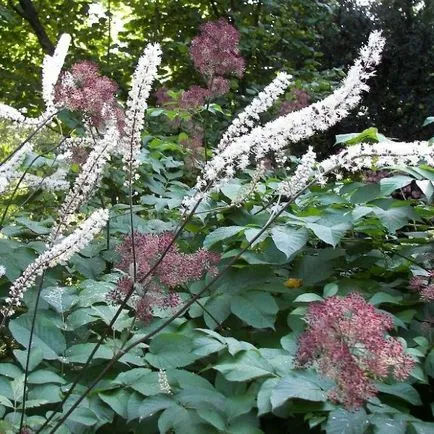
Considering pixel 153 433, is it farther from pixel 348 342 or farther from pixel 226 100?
pixel 226 100

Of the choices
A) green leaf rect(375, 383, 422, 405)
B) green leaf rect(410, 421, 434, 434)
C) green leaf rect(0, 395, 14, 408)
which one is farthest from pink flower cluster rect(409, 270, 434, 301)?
green leaf rect(0, 395, 14, 408)

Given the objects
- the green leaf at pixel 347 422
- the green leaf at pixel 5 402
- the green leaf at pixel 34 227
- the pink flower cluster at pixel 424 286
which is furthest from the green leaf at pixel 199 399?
the green leaf at pixel 34 227

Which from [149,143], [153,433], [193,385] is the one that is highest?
[149,143]

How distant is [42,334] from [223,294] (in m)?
0.56

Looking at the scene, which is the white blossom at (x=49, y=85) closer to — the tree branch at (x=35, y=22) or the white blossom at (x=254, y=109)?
the white blossom at (x=254, y=109)

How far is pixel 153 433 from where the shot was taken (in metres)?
1.71

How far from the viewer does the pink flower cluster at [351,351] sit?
1221mm

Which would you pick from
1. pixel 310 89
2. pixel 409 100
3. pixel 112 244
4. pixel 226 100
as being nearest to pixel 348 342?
pixel 112 244

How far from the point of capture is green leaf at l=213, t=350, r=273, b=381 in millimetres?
1615

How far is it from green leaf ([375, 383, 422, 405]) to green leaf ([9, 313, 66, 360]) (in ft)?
2.90

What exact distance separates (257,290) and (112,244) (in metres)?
0.86

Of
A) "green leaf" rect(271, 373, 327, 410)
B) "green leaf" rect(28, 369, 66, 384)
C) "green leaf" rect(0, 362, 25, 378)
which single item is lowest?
"green leaf" rect(0, 362, 25, 378)

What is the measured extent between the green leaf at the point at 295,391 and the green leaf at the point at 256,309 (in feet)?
1.23

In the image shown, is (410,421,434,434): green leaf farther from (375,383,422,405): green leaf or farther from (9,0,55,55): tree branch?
(9,0,55,55): tree branch
